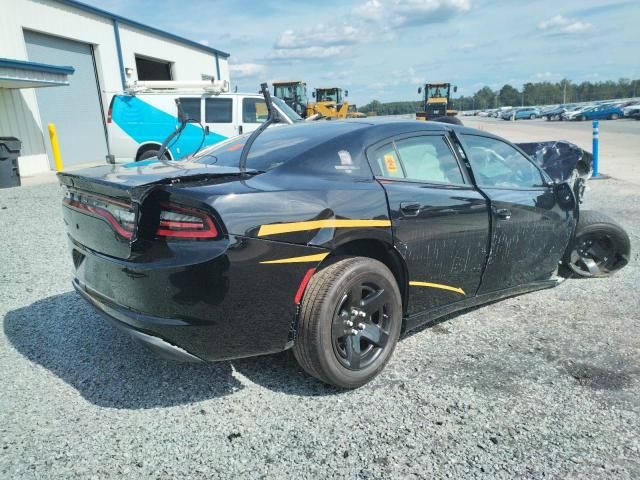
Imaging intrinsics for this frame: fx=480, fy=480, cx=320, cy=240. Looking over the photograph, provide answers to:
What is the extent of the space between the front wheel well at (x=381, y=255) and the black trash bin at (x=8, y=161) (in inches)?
443

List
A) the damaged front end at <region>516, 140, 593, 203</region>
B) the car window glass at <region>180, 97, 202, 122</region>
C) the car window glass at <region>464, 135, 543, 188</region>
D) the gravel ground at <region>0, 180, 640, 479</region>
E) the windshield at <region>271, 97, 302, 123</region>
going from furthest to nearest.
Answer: the car window glass at <region>180, 97, 202, 122</region> → the windshield at <region>271, 97, 302, 123</region> → the damaged front end at <region>516, 140, 593, 203</region> → the car window glass at <region>464, 135, 543, 188</region> → the gravel ground at <region>0, 180, 640, 479</region>

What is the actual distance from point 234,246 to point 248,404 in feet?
3.09

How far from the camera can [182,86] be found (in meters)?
11.0

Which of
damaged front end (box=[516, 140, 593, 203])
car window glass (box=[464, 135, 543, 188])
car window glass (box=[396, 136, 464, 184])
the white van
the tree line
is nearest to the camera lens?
car window glass (box=[396, 136, 464, 184])

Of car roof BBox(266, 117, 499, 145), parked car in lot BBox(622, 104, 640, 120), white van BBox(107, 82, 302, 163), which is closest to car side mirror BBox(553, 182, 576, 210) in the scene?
car roof BBox(266, 117, 499, 145)

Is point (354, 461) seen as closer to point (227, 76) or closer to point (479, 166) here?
point (479, 166)

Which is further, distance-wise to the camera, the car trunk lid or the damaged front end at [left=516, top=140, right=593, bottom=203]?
the damaged front end at [left=516, top=140, right=593, bottom=203]

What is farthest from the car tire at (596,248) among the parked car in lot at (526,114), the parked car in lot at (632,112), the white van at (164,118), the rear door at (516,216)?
the parked car in lot at (526,114)

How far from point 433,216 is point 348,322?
881 mm

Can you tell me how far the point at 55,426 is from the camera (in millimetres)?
2430

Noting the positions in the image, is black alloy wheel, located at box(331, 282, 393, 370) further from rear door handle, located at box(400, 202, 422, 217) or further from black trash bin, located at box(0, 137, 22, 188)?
black trash bin, located at box(0, 137, 22, 188)

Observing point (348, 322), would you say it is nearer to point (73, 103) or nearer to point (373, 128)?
point (373, 128)

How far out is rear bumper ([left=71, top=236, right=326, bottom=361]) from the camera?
225 centimetres

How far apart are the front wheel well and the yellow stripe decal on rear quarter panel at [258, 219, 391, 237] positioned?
117 mm
